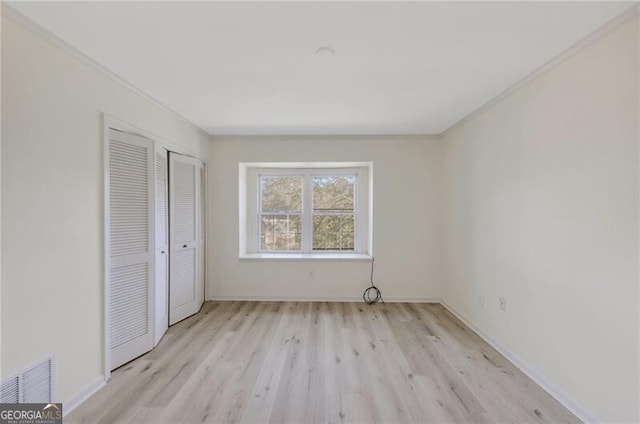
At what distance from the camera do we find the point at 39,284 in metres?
1.66

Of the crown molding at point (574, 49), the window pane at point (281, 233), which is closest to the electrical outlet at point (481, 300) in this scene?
the crown molding at point (574, 49)

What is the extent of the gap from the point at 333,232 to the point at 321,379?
95.8 inches

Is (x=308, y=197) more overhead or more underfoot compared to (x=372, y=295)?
more overhead

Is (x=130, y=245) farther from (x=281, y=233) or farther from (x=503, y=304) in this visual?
(x=503, y=304)

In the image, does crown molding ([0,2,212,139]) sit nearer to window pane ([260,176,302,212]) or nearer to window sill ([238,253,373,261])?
window pane ([260,176,302,212])

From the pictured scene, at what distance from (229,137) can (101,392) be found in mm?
3077

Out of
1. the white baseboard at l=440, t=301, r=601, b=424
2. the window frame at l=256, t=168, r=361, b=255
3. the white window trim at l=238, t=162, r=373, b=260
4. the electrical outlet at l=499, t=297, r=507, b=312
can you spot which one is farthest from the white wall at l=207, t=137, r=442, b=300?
the electrical outlet at l=499, t=297, r=507, b=312

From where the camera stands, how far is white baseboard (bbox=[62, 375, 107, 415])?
72.3 inches

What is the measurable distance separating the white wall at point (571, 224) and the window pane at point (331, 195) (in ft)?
6.41

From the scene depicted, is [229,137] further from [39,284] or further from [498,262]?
[498,262]

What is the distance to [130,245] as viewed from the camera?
242cm

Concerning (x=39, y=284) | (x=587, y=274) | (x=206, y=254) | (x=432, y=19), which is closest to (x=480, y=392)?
(x=587, y=274)

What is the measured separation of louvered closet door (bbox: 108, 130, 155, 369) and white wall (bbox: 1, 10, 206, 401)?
6.3 inches

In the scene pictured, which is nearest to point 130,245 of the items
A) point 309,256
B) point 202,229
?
point 202,229
